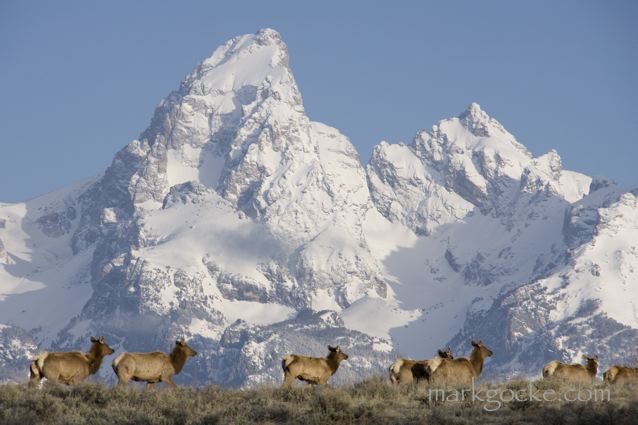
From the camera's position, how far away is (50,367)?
1382 inches

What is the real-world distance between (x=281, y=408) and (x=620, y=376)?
11.0 metres

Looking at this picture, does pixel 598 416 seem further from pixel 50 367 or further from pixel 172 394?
pixel 50 367

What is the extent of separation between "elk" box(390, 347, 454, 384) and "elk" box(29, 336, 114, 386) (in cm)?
833

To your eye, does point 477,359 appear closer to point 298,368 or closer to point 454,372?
point 454,372

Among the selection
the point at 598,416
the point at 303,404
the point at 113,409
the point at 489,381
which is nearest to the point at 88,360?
the point at 113,409

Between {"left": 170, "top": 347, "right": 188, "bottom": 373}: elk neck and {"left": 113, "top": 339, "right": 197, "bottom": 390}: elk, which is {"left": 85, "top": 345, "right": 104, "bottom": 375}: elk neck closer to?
{"left": 113, "top": 339, "right": 197, "bottom": 390}: elk

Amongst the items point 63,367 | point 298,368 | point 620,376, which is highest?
point 620,376

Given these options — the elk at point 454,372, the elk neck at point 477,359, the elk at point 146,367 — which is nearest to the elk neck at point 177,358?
the elk at point 146,367

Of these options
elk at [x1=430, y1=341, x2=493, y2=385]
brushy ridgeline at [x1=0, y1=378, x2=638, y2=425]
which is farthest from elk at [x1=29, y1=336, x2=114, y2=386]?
elk at [x1=430, y1=341, x2=493, y2=385]

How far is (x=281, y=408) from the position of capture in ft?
104

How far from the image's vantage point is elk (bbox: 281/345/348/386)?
36.9 meters

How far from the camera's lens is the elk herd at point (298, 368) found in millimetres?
35375

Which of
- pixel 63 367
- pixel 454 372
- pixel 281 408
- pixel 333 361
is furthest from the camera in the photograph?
pixel 333 361

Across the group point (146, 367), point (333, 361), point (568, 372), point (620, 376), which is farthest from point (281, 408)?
point (620, 376)
